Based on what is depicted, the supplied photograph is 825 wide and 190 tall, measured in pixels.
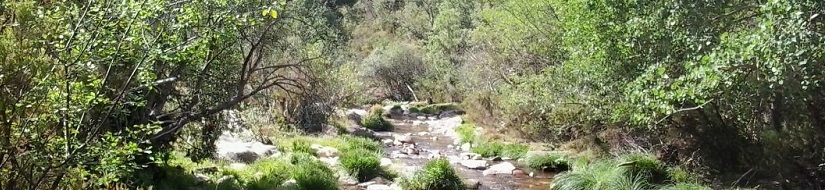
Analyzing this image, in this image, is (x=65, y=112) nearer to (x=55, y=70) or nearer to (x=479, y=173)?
(x=55, y=70)

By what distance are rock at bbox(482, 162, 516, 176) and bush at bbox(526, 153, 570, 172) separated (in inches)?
24.4

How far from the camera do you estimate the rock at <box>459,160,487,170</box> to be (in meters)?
19.7

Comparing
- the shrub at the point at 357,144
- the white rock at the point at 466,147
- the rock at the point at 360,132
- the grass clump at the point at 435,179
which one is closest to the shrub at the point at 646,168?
the grass clump at the point at 435,179

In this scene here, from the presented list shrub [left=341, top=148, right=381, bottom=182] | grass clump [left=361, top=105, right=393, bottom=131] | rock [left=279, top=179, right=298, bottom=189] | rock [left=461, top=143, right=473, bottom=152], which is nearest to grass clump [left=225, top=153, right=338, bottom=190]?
rock [left=279, top=179, right=298, bottom=189]

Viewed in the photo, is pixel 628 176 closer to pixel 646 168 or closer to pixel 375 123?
pixel 646 168

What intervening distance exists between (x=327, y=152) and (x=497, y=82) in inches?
381

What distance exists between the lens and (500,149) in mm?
22375

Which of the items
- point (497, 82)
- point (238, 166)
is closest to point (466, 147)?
point (497, 82)

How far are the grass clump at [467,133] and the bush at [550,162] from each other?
20.3ft

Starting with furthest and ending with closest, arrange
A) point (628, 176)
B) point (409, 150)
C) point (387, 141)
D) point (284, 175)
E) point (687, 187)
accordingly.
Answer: point (387, 141), point (409, 150), point (628, 176), point (284, 175), point (687, 187)

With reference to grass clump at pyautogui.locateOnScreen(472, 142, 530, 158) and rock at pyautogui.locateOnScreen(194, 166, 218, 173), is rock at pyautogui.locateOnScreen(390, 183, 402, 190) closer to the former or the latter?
rock at pyautogui.locateOnScreen(194, 166, 218, 173)

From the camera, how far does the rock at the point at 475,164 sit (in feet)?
64.5

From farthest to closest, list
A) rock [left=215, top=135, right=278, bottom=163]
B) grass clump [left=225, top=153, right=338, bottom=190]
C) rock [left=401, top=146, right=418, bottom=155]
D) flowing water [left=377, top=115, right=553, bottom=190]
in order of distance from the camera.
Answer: rock [left=401, top=146, right=418, bottom=155] → flowing water [left=377, top=115, right=553, bottom=190] → rock [left=215, top=135, right=278, bottom=163] → grass clump [left=225, top=153, right=338, bottom=190]

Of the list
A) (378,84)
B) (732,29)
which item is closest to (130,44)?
(732,29)
